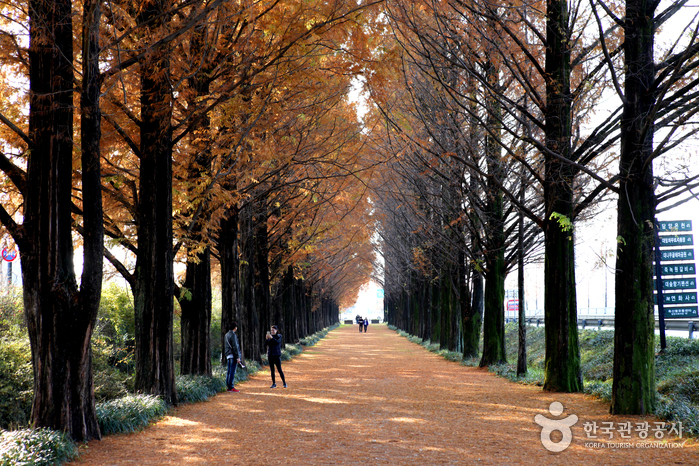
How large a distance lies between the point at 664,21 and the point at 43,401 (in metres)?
11.1

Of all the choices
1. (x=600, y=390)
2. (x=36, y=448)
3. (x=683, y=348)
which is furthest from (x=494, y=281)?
(x=36, y=448)

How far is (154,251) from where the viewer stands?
33.4 feet

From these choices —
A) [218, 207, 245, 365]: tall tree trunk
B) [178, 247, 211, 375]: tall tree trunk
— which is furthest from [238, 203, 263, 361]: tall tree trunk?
[178, 247, 211, 375]: tall tree trunk

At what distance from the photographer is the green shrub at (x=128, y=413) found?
25.9ft

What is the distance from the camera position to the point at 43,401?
22.9 ft

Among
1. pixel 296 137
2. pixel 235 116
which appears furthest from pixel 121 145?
pixel 296 137

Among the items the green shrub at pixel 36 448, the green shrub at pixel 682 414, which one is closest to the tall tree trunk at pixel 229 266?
the green shrub at pixel 36 448

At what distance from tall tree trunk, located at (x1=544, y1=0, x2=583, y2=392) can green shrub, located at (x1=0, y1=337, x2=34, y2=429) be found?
10483mm

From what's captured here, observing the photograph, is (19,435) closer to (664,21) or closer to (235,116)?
(235,116)

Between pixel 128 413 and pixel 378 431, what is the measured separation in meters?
3.71

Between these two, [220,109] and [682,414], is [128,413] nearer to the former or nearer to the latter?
[220,109]

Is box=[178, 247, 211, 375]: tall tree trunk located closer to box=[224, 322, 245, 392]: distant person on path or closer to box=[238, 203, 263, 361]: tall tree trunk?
box=[224, 322, 245, 392]: distant person on path

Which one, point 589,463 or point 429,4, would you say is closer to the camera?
point 589,463

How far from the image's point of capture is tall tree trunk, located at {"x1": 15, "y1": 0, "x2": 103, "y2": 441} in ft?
23.2
